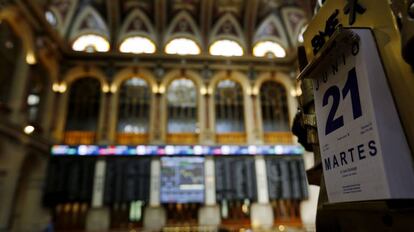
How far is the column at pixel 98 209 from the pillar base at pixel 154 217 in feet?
6.70

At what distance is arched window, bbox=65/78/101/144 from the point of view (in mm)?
15961

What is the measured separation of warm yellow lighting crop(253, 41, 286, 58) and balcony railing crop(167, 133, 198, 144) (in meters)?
7.47

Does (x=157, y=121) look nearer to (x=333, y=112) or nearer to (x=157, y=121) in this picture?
(x=157, y=121)

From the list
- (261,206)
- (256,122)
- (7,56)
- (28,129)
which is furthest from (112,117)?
(261,206)

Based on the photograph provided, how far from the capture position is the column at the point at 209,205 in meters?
14.6

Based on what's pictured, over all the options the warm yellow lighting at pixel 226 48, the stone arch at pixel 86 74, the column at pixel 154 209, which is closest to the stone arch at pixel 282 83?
the warm yellow lighting at pixel 226 48

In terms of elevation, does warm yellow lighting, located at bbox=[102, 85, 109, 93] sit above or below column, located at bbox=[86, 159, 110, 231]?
above

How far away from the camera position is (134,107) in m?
16.9

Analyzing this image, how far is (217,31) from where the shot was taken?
61.4ft

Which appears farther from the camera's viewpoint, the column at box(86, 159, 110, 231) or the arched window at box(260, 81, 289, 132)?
the arched window at box(260, 81, 289, 132)

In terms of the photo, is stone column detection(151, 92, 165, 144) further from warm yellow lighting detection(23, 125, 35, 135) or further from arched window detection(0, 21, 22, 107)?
arched window detection(0, 21, 22, 107)

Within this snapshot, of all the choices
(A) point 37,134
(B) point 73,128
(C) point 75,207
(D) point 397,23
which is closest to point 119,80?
(B) point 73,128

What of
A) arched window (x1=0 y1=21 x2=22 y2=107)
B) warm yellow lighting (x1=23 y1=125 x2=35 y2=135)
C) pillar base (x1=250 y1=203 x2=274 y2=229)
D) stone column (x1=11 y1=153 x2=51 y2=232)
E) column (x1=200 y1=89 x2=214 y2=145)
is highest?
arched window (x1=0 y1=21 x2=22 y2=107)

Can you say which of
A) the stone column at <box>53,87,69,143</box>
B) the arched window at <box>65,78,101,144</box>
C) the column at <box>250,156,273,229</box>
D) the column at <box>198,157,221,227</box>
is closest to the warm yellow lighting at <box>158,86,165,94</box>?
the arched window at <box>65,78,101,144</box>
